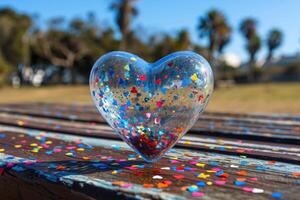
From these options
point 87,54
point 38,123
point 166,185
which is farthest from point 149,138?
point 87,54

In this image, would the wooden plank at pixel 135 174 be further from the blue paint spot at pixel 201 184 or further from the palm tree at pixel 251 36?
the palm tree at pixel 251 36

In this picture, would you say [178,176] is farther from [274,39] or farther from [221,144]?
[274,39]

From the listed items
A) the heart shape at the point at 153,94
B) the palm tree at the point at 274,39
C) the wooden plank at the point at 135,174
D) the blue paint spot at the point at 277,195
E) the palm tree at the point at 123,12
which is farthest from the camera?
the palm tree at the point at 274,39

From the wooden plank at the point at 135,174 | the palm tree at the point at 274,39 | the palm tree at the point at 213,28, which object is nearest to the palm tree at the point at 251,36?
the palm tree at the point at 274,39

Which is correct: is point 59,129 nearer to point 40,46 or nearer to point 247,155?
point 247,155

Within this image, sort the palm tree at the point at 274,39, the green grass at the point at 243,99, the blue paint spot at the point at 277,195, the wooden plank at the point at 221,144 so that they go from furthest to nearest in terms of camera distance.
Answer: the palm tree at the point at 274,39, the green grass at the point at 243,99, the wooden plank at the point at 221,144, the blue paint spot at the point at 277,195

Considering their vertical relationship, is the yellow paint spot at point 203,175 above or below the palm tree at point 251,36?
below
